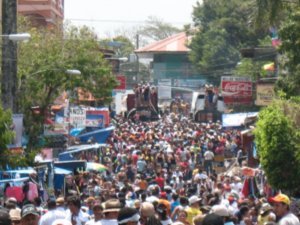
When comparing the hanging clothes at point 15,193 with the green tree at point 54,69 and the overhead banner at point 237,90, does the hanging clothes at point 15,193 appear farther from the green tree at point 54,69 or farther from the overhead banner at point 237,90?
the overhead banner at point 237,90

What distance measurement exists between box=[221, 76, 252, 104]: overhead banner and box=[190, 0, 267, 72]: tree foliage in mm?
33020

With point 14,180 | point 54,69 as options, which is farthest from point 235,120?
point 14,180

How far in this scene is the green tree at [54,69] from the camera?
3872 centimetres

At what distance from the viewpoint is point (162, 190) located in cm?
2956

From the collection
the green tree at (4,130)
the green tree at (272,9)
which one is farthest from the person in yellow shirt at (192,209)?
the green tree at (272,9)

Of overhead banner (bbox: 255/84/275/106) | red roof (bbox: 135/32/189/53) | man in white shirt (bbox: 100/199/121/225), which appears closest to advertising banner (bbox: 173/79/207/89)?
red roof (bbox: 135/32/189/53)

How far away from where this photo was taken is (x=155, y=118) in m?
85.1

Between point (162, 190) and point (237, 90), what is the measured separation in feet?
63.0

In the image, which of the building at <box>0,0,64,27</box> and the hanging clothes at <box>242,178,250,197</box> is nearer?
the hanging clothes at <box>242,178,250,197</box>

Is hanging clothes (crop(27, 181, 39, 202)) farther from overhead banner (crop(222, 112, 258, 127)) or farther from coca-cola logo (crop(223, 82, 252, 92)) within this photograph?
coca-cola logo (crop(223, 82, 252, 92))

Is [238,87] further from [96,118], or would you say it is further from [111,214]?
[111,214]

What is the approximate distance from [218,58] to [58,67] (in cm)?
5230

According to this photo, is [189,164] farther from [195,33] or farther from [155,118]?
[195,33]

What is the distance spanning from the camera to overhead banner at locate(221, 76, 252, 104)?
47875 millimetres
